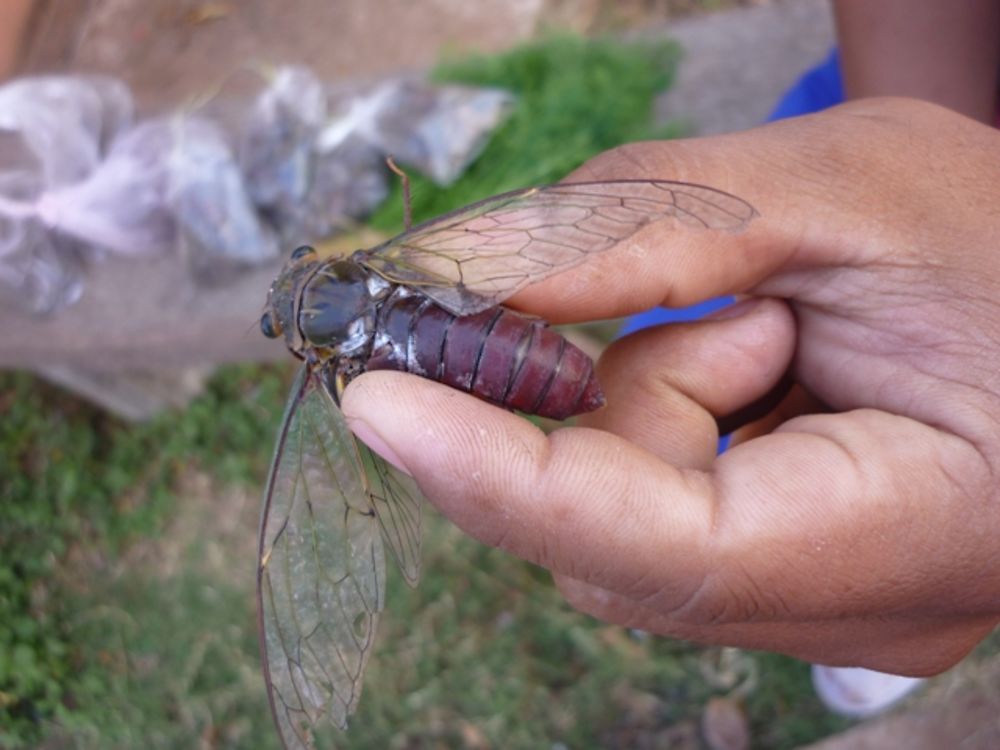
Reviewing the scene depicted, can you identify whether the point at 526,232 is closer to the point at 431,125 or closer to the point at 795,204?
the point at 795,204

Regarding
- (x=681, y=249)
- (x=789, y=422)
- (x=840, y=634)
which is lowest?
(x=840, y=634)

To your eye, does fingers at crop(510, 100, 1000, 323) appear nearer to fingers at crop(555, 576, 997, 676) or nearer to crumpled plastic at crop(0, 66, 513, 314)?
fingers at crop(555, 576, 997, 676)

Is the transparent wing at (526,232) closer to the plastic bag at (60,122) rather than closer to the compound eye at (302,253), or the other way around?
the compound eye at (302,253)

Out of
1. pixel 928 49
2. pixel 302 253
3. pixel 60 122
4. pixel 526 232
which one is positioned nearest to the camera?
pixel 526 232

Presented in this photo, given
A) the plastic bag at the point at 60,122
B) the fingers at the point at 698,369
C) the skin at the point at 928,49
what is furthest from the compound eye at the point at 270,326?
the plastic bag at the point at 60,122

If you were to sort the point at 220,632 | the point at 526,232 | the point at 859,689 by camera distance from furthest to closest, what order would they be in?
1. the point at 220,632
2. the point at 859,689
3. the point at 526,232

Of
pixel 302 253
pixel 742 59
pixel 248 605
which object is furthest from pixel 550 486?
pixel 742 59

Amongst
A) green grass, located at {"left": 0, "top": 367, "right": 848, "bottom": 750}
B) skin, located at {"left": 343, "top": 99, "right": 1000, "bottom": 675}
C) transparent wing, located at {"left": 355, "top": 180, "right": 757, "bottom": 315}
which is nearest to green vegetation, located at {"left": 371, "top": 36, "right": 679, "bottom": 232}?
green grass, located at {"left": 0, "top": 367, "right": 848, "bottom": 750}
